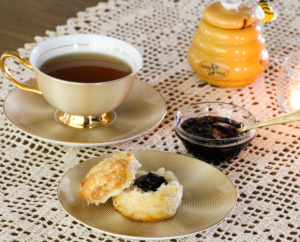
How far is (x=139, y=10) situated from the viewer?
1810mm

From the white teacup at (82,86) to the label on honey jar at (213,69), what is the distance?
230 mm

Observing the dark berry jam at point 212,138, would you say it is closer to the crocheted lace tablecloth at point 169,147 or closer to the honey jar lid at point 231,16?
the crocheted lace tablecloth at point 169,147

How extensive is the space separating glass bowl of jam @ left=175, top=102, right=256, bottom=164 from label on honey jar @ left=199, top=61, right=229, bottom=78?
6.8 inches

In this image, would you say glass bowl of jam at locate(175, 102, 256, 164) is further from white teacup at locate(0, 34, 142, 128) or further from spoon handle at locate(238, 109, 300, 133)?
white teacup at locate(0, 34, 142, 128)

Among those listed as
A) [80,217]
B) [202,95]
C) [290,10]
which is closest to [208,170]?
[80,217]

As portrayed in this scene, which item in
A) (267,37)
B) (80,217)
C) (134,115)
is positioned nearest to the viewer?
(80,217)

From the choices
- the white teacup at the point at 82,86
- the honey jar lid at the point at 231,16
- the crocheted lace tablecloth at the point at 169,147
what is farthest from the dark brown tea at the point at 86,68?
the honey jar lid at the point at 231,16

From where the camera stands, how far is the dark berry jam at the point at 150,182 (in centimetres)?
101

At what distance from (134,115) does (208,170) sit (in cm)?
28

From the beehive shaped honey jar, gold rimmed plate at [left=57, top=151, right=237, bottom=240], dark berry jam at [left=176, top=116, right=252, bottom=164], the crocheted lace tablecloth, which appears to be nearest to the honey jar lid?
the beehive shaped honey jar

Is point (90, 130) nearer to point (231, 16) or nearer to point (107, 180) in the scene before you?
point (107, 180)

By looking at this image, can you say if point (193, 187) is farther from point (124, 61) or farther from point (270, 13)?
point (270, 13)

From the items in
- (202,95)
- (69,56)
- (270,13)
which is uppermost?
(270,13)

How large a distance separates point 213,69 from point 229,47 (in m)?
0.07
